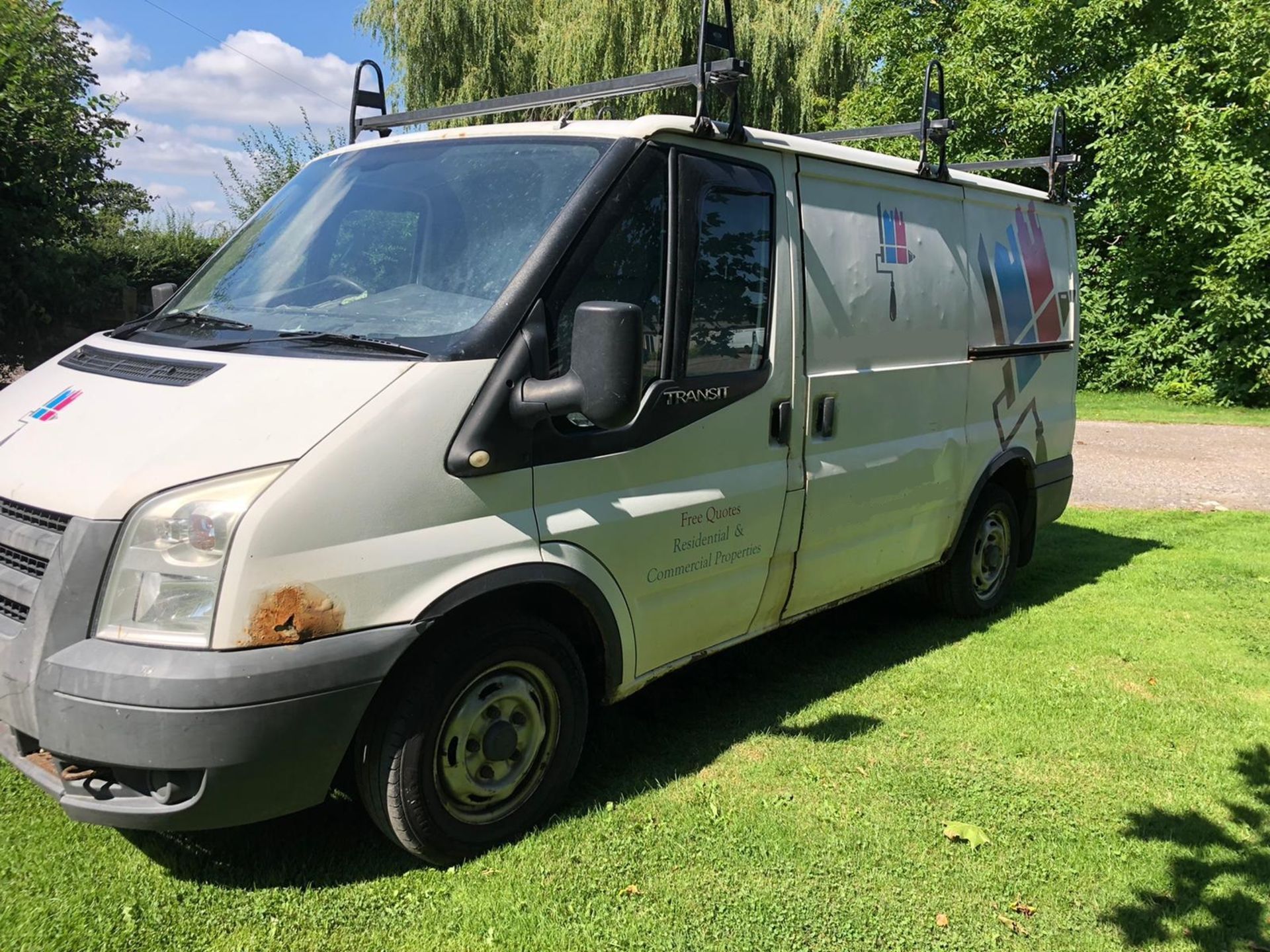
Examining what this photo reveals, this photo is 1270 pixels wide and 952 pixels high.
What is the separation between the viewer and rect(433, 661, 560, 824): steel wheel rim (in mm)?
3229

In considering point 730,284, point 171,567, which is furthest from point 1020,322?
point 171,567

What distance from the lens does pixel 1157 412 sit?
16781 millimetres

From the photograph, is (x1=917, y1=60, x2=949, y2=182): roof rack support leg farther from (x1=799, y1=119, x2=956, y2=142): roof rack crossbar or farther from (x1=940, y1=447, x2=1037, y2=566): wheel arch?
(x1=940, y1=447, x2=1037, y2=566): wheel arch

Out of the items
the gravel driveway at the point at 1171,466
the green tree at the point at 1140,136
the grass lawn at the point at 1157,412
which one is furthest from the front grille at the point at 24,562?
the green tree at the point at 1140,136

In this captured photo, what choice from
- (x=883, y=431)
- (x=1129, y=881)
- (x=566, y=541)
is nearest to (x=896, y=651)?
(x=883, y=431)

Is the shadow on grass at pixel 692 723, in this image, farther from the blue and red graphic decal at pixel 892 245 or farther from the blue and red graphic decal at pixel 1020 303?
the blue and red graphic decal at pixel 892 245

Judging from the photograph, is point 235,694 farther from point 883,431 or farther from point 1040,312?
point 1040,312

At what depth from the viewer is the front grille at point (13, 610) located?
9.36ft

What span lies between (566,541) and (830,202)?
2.14m

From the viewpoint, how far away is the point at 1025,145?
1944 cm

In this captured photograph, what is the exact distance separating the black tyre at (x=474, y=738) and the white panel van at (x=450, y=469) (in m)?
0.01

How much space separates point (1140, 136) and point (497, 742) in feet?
57.6

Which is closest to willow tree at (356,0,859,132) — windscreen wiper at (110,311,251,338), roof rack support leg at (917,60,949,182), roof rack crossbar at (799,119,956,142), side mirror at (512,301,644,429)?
roof rack crossbar at (799,119,956,142)

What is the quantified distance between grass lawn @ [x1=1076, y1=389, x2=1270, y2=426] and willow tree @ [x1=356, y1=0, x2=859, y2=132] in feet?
26.6
